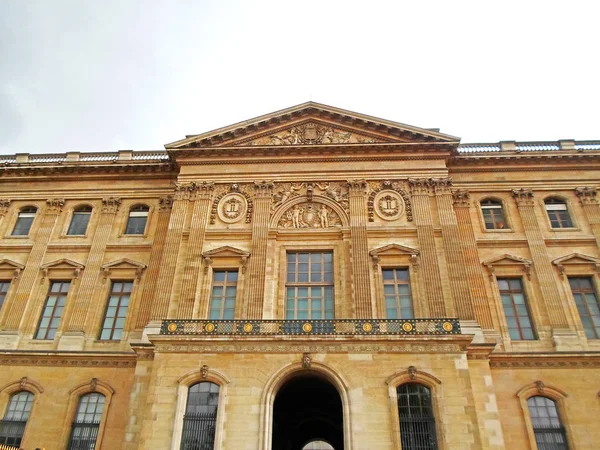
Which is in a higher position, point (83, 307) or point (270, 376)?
point (83, 307)

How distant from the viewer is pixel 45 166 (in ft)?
90.9

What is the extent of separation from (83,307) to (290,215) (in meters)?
10.7

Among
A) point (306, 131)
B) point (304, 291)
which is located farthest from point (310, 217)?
point (306, 131)

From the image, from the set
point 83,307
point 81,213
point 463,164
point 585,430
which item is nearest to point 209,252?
point 83,307

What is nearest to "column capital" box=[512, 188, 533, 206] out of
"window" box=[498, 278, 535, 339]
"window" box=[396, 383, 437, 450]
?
"window" box=[498, 278, 535, 339]

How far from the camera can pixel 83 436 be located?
20844 mm

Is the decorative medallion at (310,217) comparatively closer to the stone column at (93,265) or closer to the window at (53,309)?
the stone column at (93,265)

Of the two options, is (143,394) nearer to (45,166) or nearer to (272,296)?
(272,296)

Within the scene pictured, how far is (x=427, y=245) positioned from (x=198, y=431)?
1236 centimetres

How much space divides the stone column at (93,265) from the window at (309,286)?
9.57 metres

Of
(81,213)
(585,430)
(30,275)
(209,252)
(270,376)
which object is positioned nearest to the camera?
(270,376)

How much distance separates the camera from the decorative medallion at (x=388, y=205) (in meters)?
23.8

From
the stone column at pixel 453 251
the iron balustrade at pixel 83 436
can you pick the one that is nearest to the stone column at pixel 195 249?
the iron balustrade at pixel 83 436

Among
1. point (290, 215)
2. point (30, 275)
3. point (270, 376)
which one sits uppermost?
point (290, 215)
